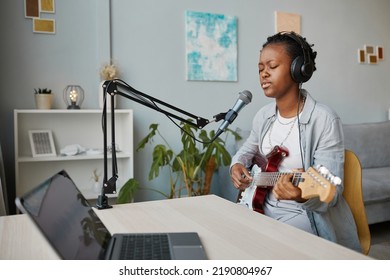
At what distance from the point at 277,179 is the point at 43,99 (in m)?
1.69

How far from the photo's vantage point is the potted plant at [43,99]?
94.4 inches

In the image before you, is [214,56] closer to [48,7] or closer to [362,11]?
[48,7]

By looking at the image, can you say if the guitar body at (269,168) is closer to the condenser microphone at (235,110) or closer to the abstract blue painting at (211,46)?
the condenser microphone at (235,110)

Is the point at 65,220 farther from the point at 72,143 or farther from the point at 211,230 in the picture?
the point at 72,143

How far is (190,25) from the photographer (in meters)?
2.89

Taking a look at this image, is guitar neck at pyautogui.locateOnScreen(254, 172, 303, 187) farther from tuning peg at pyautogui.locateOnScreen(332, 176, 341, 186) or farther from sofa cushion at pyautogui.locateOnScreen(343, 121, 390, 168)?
sofa cushion at pyautogui.locateOnScreen(343, 121, 390, 168)

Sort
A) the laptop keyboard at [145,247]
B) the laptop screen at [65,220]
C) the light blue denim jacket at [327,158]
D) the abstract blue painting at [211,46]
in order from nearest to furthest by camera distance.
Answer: the laptop screen at [65,220] < the laptop keyboard at [145,247] < the light blue denim jacket at [327,158] < the abstract blue painting at [211,46]

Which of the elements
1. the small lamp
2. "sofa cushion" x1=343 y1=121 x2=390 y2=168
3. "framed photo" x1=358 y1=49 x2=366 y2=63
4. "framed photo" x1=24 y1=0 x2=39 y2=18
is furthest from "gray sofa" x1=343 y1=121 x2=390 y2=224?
"framed photo" x1=24 y1=0 x2=39 y2=18

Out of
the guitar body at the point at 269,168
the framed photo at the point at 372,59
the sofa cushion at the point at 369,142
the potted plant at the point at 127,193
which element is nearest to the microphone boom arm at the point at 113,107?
the guitar body at the point at 269,168

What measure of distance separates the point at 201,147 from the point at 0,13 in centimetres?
154

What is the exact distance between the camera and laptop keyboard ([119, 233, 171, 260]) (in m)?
0.75

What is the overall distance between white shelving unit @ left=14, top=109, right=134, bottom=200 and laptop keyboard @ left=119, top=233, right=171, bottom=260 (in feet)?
5.37

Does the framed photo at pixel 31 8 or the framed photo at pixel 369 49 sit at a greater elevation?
the framed photo at pixel 31 8

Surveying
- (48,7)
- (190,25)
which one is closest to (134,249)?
(48,7)
